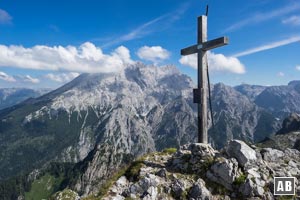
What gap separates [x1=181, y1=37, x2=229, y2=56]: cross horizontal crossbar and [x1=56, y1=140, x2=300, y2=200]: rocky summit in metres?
6.97

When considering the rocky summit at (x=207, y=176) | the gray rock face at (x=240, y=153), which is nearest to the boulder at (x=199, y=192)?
the rocky summit at (x=207, y=176)

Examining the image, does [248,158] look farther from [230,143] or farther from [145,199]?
[145,199]

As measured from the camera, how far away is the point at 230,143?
847 inches

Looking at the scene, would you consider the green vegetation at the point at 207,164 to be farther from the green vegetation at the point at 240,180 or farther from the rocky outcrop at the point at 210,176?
the green vegetation at the point at 240,180

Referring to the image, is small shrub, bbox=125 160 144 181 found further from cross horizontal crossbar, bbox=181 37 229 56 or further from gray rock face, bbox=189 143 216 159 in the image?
cross horizontal crossbar, bbox=181 37 229 56

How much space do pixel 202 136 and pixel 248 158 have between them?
4186 mm

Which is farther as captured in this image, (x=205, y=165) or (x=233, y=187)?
(x=205, y=165)

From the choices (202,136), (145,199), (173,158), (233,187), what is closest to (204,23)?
(202,136)

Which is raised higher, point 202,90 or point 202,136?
point 202,90

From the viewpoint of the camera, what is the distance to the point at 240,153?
20.6m

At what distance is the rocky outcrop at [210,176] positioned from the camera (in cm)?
1888

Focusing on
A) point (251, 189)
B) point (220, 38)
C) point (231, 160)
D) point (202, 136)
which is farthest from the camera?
point (202, 136)

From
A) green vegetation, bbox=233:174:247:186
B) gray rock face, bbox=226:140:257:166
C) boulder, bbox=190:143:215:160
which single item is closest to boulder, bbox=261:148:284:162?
gray rock face, bbox=226:140:257:166

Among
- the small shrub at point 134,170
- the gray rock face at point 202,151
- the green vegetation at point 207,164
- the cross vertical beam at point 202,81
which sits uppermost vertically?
the cross vertical beam at point 202,81
